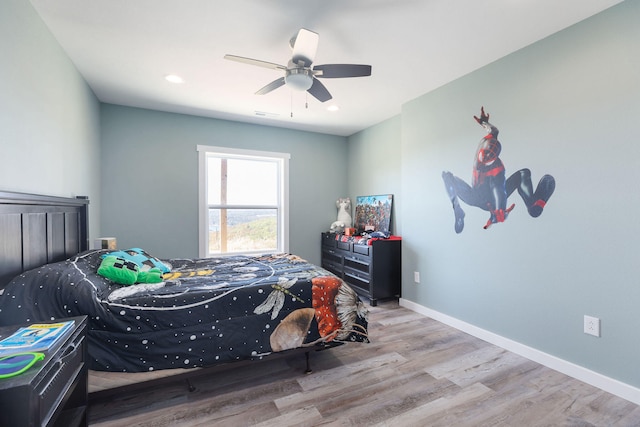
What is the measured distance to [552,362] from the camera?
7.27 ft

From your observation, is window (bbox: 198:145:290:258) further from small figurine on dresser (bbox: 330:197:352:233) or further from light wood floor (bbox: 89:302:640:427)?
light wood floor (bbox: 89:302:640:427)

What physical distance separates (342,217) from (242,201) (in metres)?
1.65

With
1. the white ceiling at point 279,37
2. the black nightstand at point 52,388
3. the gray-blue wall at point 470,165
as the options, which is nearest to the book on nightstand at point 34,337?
the black nightstand at point 52,388

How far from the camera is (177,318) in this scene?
1.83m

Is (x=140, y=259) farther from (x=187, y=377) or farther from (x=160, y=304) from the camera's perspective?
(x=187, y=377)

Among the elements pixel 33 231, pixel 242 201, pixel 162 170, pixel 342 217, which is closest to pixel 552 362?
pixel 342 217

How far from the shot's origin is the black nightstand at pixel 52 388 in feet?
2.82

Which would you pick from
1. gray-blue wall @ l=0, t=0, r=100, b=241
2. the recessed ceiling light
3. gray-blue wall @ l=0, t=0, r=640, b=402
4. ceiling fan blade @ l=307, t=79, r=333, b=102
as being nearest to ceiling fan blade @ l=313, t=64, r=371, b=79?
ceiling fan blade @ l=307, t=79, r=333, b=102

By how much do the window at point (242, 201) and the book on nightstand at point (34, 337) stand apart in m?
2.85

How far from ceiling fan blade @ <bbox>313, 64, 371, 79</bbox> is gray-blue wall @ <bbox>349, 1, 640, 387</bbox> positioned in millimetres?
1328

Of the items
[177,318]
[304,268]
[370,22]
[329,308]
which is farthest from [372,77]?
[177,318]

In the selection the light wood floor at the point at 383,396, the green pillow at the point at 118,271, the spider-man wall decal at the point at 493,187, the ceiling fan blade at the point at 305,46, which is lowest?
the light wood floor at the point at 383,396

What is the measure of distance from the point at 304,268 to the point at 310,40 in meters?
1.81

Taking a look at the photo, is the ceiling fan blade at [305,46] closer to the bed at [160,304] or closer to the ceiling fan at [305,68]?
the ceiling fan at [305,68]
